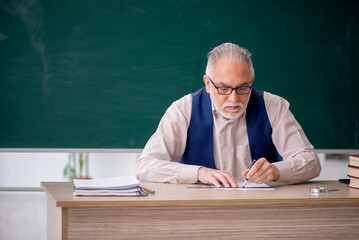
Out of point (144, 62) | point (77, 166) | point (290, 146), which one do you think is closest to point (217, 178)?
point (290, 146)

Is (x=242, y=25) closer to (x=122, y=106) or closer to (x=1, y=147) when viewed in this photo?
(x=122, y=106)

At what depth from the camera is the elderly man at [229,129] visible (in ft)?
7.87

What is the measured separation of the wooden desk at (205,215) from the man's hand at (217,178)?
0.10m

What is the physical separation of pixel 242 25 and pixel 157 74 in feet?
2.69

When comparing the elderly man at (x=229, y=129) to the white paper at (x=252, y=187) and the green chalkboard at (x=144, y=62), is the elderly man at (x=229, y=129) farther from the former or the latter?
the green chalkboard at (x=144, y=62)

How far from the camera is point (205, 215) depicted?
1808 mm

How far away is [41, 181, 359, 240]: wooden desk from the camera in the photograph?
171 cm

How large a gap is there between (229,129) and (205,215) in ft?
3.00

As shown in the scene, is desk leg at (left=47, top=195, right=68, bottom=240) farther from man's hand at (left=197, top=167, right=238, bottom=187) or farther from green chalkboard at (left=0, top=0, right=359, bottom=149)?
green chalkboard at (left=0, top=0, right=359, bottom=149)

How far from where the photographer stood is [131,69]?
369 centimetres

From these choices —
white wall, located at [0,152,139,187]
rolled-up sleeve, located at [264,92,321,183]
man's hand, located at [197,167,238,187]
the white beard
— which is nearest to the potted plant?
white wall, located at [0,152,139,187]

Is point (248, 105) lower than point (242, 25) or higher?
lower

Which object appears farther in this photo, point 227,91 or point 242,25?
point 242,25

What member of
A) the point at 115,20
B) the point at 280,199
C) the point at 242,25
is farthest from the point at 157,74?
the point at 280,199
